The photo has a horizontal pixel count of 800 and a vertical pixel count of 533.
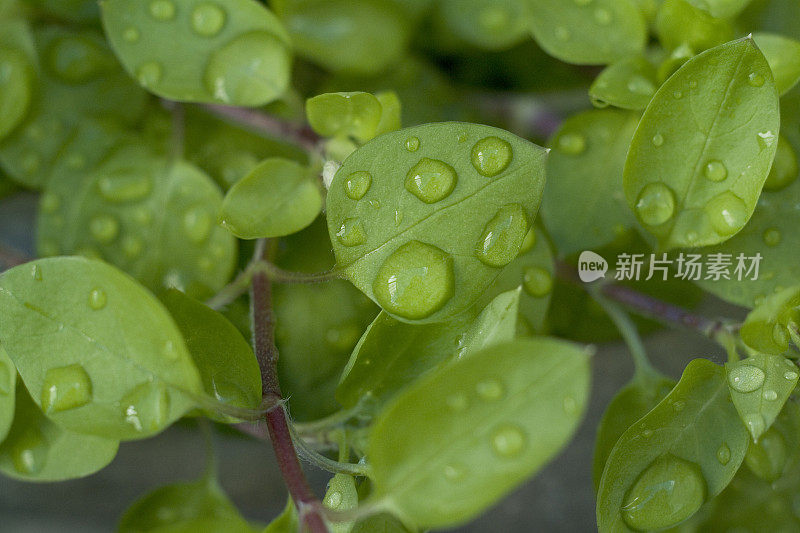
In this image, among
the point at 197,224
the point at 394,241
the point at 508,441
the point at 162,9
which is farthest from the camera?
the point at 197,224

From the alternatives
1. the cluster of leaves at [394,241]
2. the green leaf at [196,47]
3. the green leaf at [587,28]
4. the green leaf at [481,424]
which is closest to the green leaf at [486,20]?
the cluster of leaves at [394,241]

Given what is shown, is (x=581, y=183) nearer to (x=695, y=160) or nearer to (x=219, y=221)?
(x=695, y=160)

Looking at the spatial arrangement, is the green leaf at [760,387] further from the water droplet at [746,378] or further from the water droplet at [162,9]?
the water droplet at [162,9]

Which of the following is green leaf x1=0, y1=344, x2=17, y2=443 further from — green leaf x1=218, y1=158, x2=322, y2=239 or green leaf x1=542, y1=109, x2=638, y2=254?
green leaf x1=542, y1=109, x2=638, y2=254

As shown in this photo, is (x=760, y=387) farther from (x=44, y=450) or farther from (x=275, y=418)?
(x=44, y=450)

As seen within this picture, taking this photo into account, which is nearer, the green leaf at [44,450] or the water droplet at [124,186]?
the green leaf at [44,450]

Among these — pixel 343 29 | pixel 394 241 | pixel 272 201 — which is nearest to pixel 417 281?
pixel 394 241

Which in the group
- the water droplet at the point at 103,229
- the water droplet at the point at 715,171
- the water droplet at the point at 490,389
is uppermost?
the water droplet at the point at 715,171
